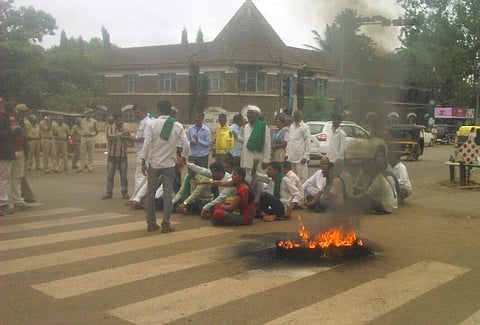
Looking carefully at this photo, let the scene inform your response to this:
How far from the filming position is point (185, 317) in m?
4.14

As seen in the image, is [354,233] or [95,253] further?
[354,233]

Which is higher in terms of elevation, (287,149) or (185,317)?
(287,149)

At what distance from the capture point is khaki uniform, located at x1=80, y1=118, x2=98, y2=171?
49.9ft

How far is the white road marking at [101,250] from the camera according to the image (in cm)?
552

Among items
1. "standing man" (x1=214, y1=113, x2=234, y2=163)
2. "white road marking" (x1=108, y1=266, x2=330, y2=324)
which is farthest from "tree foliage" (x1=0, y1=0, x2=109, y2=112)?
"white road marking" (x1=108, y1=266, x2=330, y2=324)

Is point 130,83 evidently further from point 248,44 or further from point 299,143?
point 299,143

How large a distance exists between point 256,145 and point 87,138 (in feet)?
25.9

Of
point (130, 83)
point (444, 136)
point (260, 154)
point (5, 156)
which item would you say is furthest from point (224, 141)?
point (444, 136)

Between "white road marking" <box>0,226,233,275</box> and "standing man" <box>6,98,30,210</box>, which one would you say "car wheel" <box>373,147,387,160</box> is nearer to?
"white road marking" <box>0,226,233,275</box>

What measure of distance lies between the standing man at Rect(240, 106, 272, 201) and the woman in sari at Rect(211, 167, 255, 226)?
3.25 ft

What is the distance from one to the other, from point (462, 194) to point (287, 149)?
4.72 meters

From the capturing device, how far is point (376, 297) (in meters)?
→ 4.74

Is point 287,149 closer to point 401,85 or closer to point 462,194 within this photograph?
point 401,85

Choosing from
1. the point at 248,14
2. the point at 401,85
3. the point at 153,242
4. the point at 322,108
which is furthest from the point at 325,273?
the point at 248,14
